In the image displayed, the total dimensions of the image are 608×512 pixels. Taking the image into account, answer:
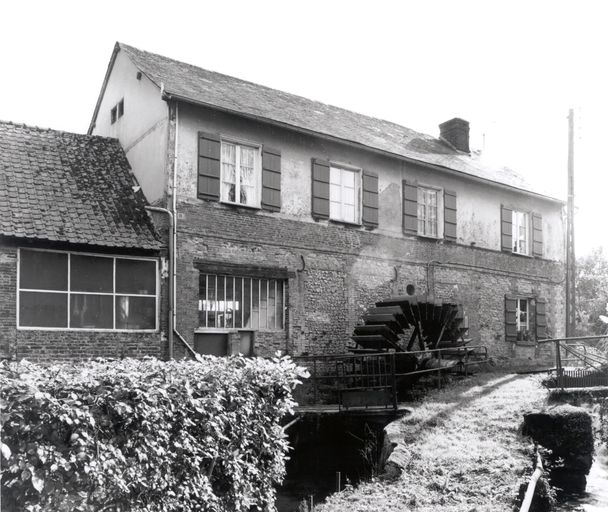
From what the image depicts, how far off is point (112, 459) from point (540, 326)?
60.1ft

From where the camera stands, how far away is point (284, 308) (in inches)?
599

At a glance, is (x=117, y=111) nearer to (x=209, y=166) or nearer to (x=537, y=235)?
(x=209, y=166)

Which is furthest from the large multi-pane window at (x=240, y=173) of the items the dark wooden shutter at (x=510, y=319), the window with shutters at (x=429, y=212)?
the dark wooden shutter at (x=510, y=319)

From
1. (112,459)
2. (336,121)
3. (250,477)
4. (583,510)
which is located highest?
(336,121)

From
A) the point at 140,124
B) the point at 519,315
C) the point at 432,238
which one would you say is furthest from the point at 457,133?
the point at 140,124

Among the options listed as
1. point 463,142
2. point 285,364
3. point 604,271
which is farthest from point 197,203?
point 604,271

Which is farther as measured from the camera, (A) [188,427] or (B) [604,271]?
(B) [604,271]

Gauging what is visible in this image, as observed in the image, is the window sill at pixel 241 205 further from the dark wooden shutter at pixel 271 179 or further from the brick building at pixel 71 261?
the brick building at pixel 71 261

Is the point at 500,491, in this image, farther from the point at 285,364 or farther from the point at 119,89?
the point at 119,89

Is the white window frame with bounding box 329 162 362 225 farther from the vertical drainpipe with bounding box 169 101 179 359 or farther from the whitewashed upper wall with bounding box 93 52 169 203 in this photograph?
the whitewashed upper wall with bounding box 93 52 169 203

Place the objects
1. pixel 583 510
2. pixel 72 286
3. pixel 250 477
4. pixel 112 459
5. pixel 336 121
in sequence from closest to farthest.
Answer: pixel 112 459 < pixel 250 477 < pixel 583 510 < pixel 72 286 < pixel 336 121

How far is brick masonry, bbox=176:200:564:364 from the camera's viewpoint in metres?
14.1

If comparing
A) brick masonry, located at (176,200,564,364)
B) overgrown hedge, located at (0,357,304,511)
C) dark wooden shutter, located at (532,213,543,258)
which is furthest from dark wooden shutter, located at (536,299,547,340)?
overgrown hedge, located at (0,357,304,511)

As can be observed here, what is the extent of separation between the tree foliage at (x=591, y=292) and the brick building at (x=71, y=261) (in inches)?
997
